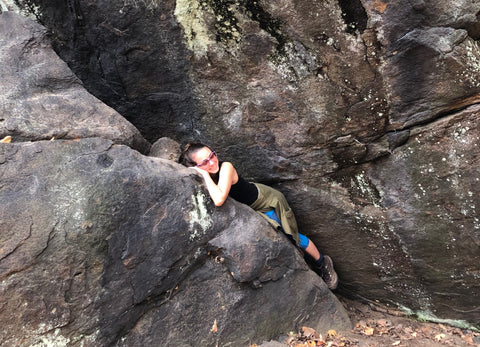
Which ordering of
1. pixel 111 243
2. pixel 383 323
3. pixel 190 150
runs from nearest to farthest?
pixel 111 243 → pixel 190 150 → pixel 383 323

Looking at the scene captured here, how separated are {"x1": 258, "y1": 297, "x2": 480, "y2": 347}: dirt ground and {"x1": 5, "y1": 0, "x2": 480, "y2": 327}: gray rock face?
166 millimetres

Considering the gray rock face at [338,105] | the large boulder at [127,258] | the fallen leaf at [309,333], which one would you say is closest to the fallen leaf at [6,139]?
the large boulder at [127,258]

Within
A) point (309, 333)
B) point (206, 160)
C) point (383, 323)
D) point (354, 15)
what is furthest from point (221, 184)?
point (383, 323)

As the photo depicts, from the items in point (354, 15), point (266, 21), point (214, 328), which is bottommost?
point (214, 328)

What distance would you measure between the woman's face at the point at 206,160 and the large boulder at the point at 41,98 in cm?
60

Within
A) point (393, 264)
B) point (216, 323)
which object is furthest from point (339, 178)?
point (216, 323)

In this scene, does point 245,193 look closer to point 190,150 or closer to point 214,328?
point 190,150

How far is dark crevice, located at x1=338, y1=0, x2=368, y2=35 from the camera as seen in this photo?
150 inches

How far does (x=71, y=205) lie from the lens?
3115 millimetres

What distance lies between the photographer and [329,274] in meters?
4.65

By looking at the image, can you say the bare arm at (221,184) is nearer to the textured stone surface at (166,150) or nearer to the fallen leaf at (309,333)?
the textured stone surface at (166,150)

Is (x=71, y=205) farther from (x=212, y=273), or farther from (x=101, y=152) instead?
(x=212, y=273)

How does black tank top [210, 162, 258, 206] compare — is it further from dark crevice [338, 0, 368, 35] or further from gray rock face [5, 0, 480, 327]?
dark crevice [338, 0, 368, 35]

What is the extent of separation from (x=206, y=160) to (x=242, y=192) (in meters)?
0.53
